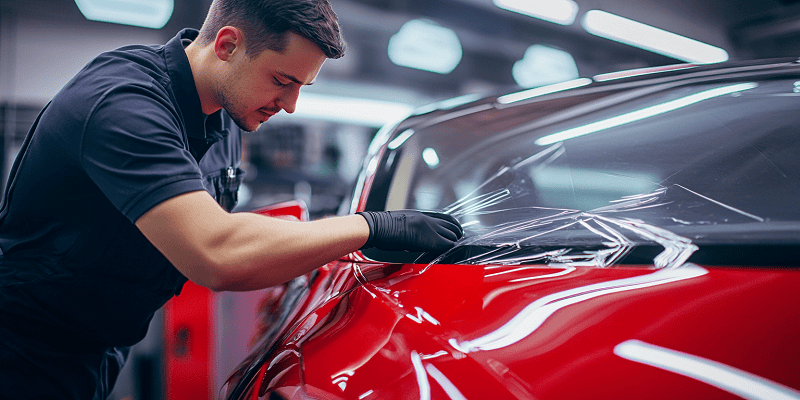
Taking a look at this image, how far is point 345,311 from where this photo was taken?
0.83 metres

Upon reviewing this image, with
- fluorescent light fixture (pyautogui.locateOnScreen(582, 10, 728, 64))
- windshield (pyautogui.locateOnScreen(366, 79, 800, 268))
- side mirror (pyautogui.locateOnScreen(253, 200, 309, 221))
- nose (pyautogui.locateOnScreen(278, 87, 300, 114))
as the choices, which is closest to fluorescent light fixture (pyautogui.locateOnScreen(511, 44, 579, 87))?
fluorescent light fixture (pyautogui.locateOnScreen(582, 10, 728, 64))

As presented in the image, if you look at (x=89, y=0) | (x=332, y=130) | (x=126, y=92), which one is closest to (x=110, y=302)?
(x=126, y=92)

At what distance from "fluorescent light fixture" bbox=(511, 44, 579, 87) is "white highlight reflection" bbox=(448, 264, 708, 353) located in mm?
5374

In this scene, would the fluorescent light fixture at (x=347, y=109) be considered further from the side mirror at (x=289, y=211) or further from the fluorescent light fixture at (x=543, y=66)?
the side mirror at (x=289, y=211)

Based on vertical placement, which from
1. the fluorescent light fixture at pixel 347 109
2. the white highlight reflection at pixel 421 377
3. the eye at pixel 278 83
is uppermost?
the eye at pixel 278 83

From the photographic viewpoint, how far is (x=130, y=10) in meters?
3.65

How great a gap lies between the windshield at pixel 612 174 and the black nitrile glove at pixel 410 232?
33 millimetres

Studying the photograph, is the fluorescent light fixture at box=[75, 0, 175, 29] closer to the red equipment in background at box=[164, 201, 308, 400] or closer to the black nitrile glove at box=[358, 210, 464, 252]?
the red equipment in background at box=[164, 201, 308, 400]

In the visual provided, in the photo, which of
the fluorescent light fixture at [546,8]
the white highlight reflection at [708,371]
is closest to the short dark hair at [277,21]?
the white highlight reflection at [708,371]

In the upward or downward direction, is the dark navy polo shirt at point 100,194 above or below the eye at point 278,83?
below

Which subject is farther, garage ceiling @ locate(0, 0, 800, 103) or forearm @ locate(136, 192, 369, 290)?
garage ceiling @ locate(0, 0, 800, 103)

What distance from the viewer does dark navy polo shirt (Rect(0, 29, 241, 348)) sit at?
83cm

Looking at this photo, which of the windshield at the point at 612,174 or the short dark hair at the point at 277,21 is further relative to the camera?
the short dark hair at the point at 277,21

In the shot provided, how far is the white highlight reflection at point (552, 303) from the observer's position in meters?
0.64
